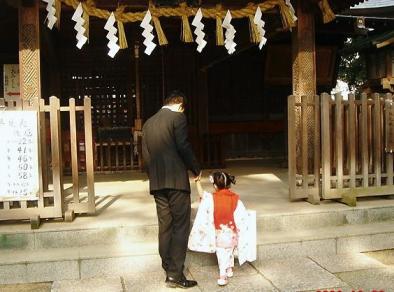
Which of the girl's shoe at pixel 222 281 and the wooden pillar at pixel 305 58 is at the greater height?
the wooden pillar at pixel 305 58

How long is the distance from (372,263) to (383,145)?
2.22 metres

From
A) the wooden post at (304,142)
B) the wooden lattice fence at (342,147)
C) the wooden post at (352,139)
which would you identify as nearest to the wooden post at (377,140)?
the wooden lattice fence at (342,147)

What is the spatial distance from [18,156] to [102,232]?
1414 mm

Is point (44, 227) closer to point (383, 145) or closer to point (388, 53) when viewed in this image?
point (383, 145)

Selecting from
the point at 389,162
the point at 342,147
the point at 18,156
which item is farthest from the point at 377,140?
the point at 18,156

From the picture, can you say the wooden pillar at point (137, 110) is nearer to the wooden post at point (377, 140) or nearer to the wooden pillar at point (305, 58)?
the wooden pillar at point (305, 58)

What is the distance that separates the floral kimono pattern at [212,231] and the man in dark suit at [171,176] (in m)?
0.26

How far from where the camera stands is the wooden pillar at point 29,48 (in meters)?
6.77

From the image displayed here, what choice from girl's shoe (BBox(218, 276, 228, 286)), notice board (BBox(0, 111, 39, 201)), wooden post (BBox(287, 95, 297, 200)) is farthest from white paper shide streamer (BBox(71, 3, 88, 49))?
girl's shoe (BBox(218, 276, 228, 286))

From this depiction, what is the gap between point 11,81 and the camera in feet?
36.1

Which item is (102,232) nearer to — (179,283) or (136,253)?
(136,253)

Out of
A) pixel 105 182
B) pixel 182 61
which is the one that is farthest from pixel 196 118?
pixel 105 182

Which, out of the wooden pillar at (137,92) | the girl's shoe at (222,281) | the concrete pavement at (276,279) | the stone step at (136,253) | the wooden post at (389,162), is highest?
the wooden pillar at (137,92)

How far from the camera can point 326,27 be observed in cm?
1159
